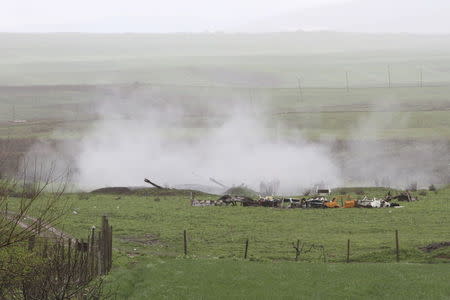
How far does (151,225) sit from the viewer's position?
150ft

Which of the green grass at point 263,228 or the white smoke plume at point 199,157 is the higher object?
the white smoke plume at point 199,157

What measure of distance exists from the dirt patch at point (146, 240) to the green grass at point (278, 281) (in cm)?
962

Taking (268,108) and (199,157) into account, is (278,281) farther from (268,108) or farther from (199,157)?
(268,108)

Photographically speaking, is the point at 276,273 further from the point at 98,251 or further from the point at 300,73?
the point at 300,73

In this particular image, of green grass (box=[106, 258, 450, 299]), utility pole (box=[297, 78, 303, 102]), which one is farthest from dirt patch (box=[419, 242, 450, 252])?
utility pole (box=[297, 78, 303, 102])

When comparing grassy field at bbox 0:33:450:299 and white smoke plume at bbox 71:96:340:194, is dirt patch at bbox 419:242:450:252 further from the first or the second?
white smoke plume at bbox 71:96:340:194

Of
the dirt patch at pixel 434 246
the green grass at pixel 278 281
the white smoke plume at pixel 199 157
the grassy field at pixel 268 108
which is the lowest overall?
the green grass at pixel 278 281

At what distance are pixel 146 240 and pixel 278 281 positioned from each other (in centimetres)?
1539

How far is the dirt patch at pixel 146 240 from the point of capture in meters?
40.1

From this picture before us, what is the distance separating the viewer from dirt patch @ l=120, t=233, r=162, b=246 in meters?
40.1

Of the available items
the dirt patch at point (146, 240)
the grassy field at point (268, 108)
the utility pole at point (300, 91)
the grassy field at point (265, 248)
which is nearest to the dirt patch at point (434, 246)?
the grassy field at point (265, 248)

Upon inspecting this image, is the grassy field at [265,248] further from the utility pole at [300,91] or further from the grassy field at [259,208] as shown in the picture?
the utility pole at [300,91]

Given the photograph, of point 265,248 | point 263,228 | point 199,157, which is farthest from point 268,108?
point 265,248

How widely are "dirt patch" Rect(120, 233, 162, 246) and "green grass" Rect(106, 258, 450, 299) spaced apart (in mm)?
9618
